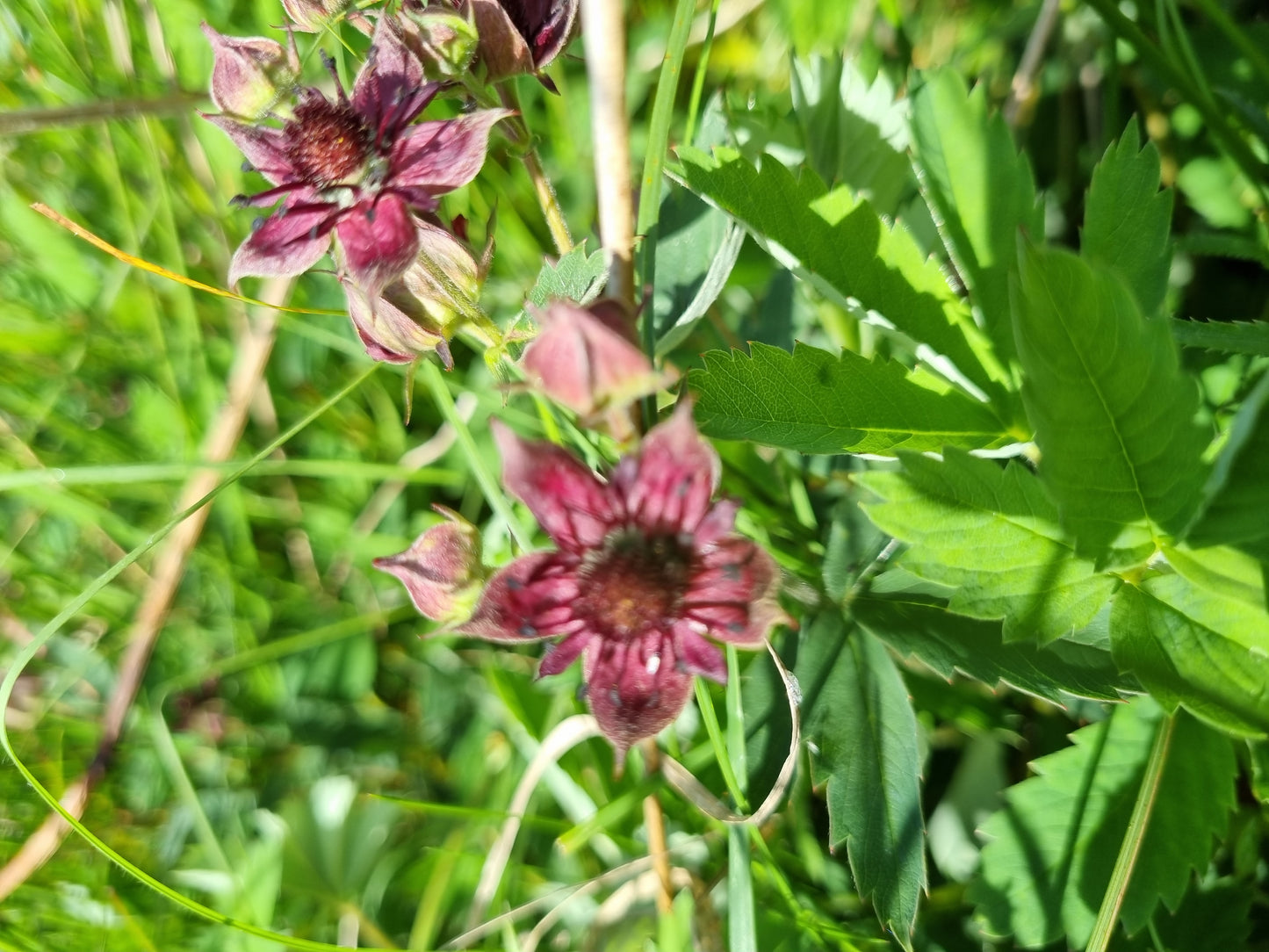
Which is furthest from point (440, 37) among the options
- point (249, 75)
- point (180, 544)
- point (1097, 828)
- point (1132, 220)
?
point (180, 544)

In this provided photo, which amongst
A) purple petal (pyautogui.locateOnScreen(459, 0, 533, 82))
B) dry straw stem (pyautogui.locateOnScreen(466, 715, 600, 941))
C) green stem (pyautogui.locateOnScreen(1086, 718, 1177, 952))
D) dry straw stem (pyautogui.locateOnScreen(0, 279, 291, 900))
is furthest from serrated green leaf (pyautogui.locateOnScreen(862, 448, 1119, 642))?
dry straw stem (pyautogui.locateOnScreen(0, 279, 291, 900))

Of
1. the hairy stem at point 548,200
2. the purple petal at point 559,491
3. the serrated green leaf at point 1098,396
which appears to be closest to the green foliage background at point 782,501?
the serrated green leaf at point 1098,396

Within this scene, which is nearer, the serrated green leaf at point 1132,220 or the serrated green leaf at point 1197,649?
the serrated green leaf at point 1197,649

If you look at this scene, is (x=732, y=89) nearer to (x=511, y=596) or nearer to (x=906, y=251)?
(x=906, y=251)

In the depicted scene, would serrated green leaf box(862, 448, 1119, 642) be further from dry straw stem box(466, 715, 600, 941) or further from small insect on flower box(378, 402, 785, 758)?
dry straw stem box(466, 715, 600, 941)

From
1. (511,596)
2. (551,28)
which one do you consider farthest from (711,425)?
(551,28)

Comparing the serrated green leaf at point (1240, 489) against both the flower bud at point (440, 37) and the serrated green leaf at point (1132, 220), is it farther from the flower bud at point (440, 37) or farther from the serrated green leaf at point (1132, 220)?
the flower bud at point (440, 37)
